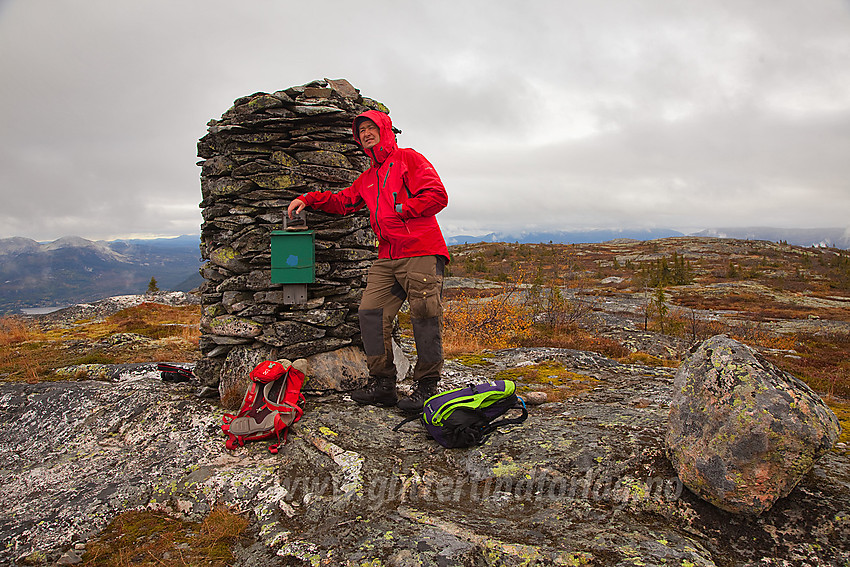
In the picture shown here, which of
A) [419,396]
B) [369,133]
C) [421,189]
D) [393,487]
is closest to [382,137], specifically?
[369,133]

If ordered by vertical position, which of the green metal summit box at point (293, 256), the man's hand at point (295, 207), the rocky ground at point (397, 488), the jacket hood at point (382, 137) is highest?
the jacket hood at point (382, 137)

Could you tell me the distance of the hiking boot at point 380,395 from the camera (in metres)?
6.06

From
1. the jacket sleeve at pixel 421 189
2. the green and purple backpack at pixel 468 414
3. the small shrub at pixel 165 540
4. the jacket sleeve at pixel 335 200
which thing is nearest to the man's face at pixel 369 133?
the jacket sleeve at pixel 421 189

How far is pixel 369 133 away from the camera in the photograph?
5.79 meters

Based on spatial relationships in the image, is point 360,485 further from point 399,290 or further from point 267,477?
point 399,290

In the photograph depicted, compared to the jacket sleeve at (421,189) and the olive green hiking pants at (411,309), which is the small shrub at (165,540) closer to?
the olive green hiking pants at (411,309)

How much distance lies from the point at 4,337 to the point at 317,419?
508 inches

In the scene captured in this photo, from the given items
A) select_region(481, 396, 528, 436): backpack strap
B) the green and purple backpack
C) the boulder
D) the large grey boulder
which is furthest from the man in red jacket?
the large grey boulder

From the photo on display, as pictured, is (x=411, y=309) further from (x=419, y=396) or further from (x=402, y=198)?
(x=402, y=198)

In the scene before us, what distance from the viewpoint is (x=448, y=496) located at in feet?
13.1

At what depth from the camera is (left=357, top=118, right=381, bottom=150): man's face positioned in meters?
5.77

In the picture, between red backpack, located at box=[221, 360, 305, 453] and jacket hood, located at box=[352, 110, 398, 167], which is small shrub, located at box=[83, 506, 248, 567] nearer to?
red backpack, located at box=[221, 360, 305, 453]

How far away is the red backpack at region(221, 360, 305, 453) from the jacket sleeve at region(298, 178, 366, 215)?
7.70 feet

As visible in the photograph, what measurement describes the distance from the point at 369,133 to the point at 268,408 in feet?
12.6
